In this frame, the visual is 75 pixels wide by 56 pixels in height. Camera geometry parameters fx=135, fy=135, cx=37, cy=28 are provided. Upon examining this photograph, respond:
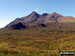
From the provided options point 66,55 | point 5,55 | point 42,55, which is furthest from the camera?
point 42,55

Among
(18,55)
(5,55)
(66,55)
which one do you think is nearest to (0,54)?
(5,55)

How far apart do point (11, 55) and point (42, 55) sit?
953 centimetres

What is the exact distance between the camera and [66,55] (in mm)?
25156

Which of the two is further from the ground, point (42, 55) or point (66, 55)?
point (66, 55)

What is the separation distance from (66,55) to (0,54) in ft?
72.7

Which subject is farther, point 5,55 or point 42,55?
point 42,55

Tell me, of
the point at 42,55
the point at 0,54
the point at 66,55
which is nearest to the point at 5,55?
the point at 0,54

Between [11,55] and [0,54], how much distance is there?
324 cm

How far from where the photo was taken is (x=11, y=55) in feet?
131

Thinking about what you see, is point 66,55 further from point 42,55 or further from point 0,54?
point 0,54

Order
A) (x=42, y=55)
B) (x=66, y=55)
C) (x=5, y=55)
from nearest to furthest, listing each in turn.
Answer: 1. (x=66, y=55)
2. (x=5, y=55)
3. (x=42, y=55)

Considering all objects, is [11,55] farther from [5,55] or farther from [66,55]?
[66,55]

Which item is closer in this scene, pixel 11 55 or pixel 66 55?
pixel 66 55

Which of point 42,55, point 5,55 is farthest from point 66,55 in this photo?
point 5,55
